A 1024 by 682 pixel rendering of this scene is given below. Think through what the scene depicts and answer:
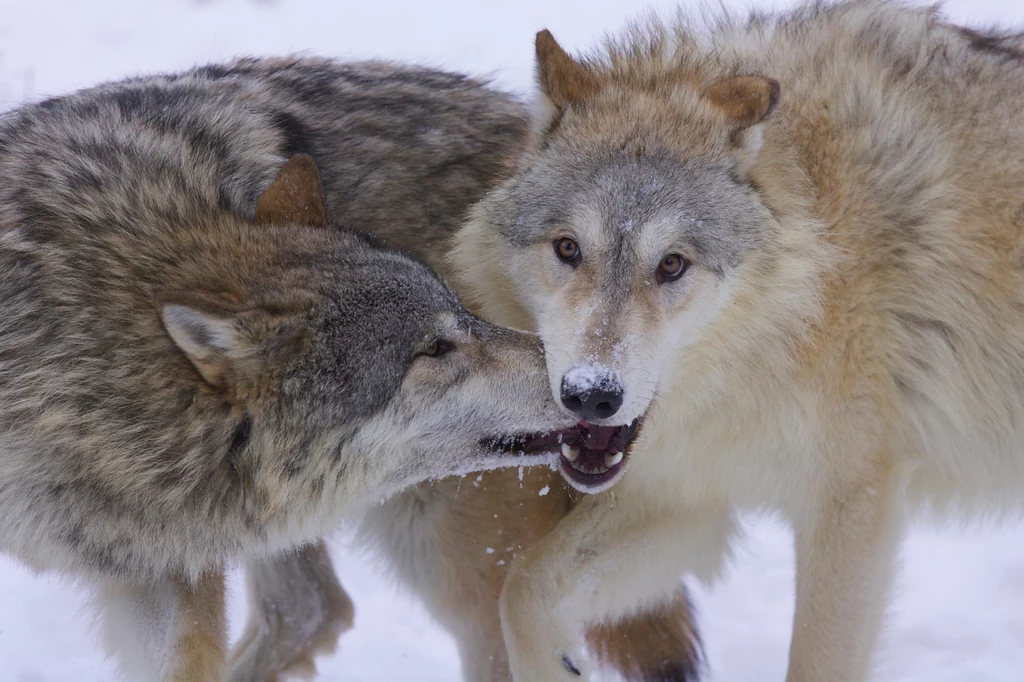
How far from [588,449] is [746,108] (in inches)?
44.8

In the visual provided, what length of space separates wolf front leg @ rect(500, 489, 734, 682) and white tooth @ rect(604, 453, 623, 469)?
1.83 feet

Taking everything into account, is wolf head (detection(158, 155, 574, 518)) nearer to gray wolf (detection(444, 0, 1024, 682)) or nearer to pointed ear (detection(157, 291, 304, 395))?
pointed ear (detection(157, 291, 304, 395))

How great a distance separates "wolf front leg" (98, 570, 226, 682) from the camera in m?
3.47

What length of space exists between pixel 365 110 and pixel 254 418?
1.55m

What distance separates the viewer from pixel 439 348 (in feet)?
10.8

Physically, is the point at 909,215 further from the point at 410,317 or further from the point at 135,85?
the point at 135,85

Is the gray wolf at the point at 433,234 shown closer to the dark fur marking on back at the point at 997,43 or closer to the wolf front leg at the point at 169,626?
the wolf front leg at the point at 169,626

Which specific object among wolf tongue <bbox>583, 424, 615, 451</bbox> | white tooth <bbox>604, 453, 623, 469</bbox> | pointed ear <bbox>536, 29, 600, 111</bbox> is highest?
pointed ear <bbox>536, 29, 600, 111</bbox>

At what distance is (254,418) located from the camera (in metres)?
3.17

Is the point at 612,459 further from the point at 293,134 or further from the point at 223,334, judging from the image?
the point at 293,134

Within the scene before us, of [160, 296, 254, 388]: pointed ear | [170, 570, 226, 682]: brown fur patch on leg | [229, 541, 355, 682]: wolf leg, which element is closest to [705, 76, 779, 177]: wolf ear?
[160, 296, 254, 388]: pointed ear

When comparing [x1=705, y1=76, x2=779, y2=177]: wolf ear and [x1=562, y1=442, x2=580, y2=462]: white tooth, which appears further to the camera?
[x1=705, y1=76, x2=779, y2=177]: wolf ear

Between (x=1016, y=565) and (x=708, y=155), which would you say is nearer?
(x=708, y=155)

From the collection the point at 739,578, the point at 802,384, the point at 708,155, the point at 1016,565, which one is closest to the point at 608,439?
the point at 802,384
